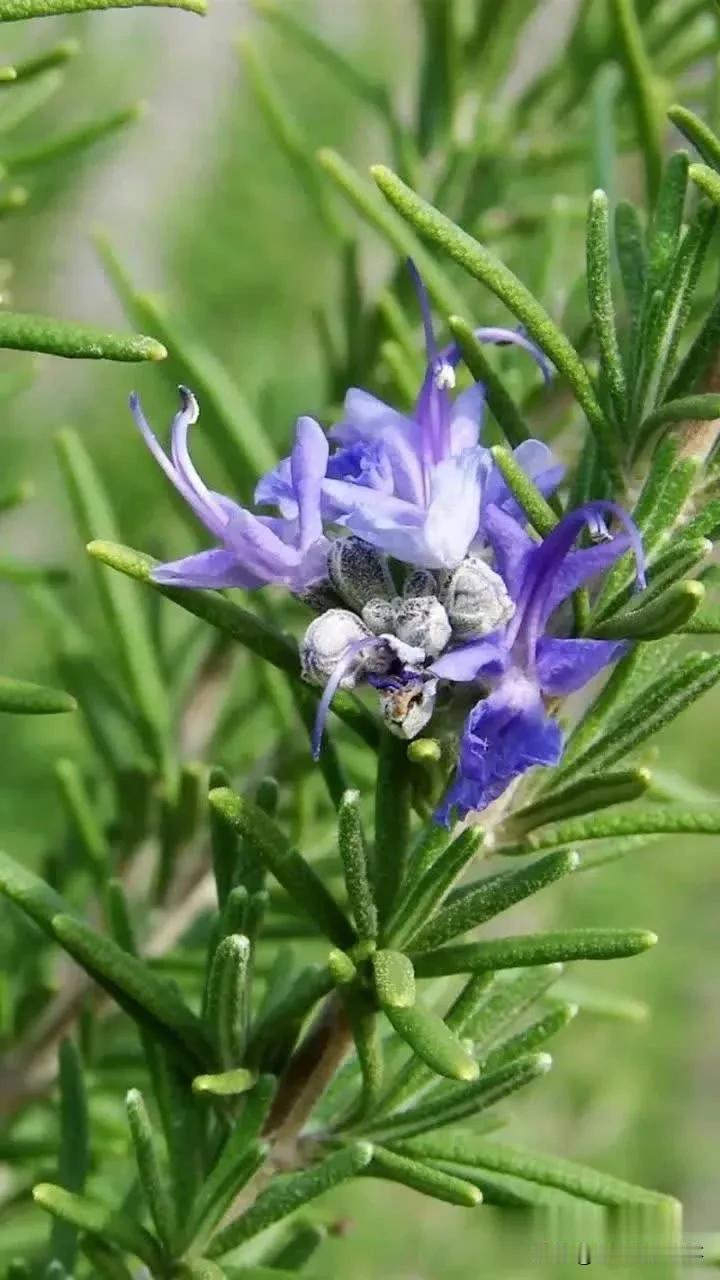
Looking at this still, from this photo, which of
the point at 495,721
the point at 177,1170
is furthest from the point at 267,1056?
the point at 495,721

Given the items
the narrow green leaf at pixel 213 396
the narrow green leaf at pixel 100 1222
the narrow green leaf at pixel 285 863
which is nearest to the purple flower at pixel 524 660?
the narrow green leaf at pixel 285 863

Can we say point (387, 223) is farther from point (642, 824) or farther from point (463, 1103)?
point (463, 1103)

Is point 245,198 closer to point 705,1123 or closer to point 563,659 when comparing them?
point 705,1123

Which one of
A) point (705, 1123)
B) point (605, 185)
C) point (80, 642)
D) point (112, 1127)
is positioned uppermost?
point (605, 185)

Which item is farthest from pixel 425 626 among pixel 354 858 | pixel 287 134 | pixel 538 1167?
pixel 287 134

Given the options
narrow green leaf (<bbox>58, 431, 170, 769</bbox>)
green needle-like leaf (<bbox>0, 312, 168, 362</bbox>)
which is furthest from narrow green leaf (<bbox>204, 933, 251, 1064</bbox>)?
narrow green leaf (<bbox>58, 431, 170, 769</bbox>)
